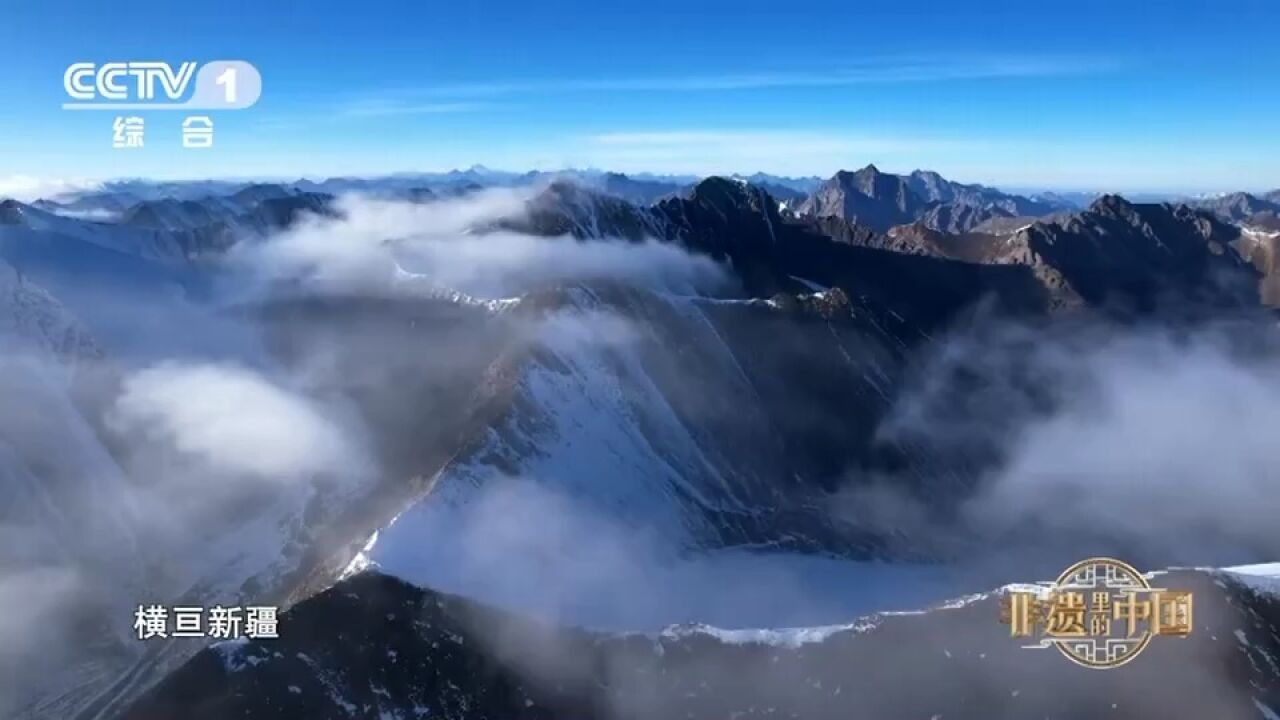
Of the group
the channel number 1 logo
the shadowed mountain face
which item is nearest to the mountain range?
the shadowed mountain face

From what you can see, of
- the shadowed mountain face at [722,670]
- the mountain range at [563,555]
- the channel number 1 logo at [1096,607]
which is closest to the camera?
the channel number 1 logo at [1096,607]

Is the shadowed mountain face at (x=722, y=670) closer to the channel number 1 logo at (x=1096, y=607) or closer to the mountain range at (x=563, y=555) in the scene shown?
the mountain range at (x=563, y=555)

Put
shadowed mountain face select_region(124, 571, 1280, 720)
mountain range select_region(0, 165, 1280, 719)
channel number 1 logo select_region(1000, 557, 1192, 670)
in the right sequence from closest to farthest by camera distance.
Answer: channel number 1 logo select_region(1000, 557, 1192, 670), shadowed mountain face select_region(124, 571, 1280, 720), mountain range select_region(0, 165, 1280, 719)

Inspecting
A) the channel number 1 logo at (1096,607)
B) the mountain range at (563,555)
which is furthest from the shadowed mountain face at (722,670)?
the channel number 1 logo at (1096,607)

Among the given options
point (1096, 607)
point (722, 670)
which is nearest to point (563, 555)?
point (722, 670)

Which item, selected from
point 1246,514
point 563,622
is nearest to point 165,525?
point 563,622

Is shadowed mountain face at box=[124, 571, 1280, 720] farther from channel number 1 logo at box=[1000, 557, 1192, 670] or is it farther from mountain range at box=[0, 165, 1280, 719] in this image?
channel number 1 logo at box=[1000, 557, 1192, 670]

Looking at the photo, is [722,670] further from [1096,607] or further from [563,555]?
[563,555]
